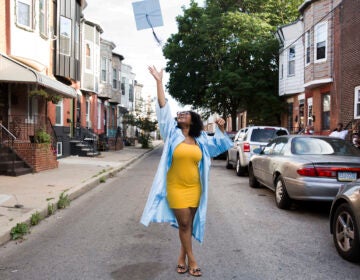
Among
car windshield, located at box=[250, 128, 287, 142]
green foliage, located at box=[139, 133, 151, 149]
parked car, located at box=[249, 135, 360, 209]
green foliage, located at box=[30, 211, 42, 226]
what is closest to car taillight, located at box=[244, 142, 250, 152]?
car windshield, located at box=[250, 128, 287, 142]

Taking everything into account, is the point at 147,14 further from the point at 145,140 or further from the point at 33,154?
the point at 145,140

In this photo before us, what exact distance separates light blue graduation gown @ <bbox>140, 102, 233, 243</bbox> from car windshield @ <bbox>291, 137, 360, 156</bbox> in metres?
4.09

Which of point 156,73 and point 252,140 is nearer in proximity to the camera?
point 156,73

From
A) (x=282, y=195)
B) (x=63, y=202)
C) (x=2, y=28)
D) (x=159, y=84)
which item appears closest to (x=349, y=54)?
(x=282, y=195)

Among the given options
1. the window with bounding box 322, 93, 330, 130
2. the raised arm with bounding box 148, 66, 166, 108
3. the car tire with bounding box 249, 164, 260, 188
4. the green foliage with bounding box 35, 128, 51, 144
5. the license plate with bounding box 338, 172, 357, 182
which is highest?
the window with bounding box 322, 93, 330, 130

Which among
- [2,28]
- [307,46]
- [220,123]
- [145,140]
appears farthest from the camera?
[145,140]

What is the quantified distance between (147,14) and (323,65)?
1750 cm

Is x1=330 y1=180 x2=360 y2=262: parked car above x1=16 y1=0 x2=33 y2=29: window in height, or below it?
below

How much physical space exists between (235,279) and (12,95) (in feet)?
44.7

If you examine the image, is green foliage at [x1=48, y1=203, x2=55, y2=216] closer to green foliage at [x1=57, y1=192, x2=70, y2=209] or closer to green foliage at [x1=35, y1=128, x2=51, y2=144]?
green foliage at [x1=57, y1=192, x2=70, y2=209]

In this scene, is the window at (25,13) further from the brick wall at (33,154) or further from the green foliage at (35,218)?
the green foliage at (35,218)

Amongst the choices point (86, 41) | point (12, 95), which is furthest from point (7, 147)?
point (86, 41)

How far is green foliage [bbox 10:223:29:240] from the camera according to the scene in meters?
5.88

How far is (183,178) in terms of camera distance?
4207 mm
